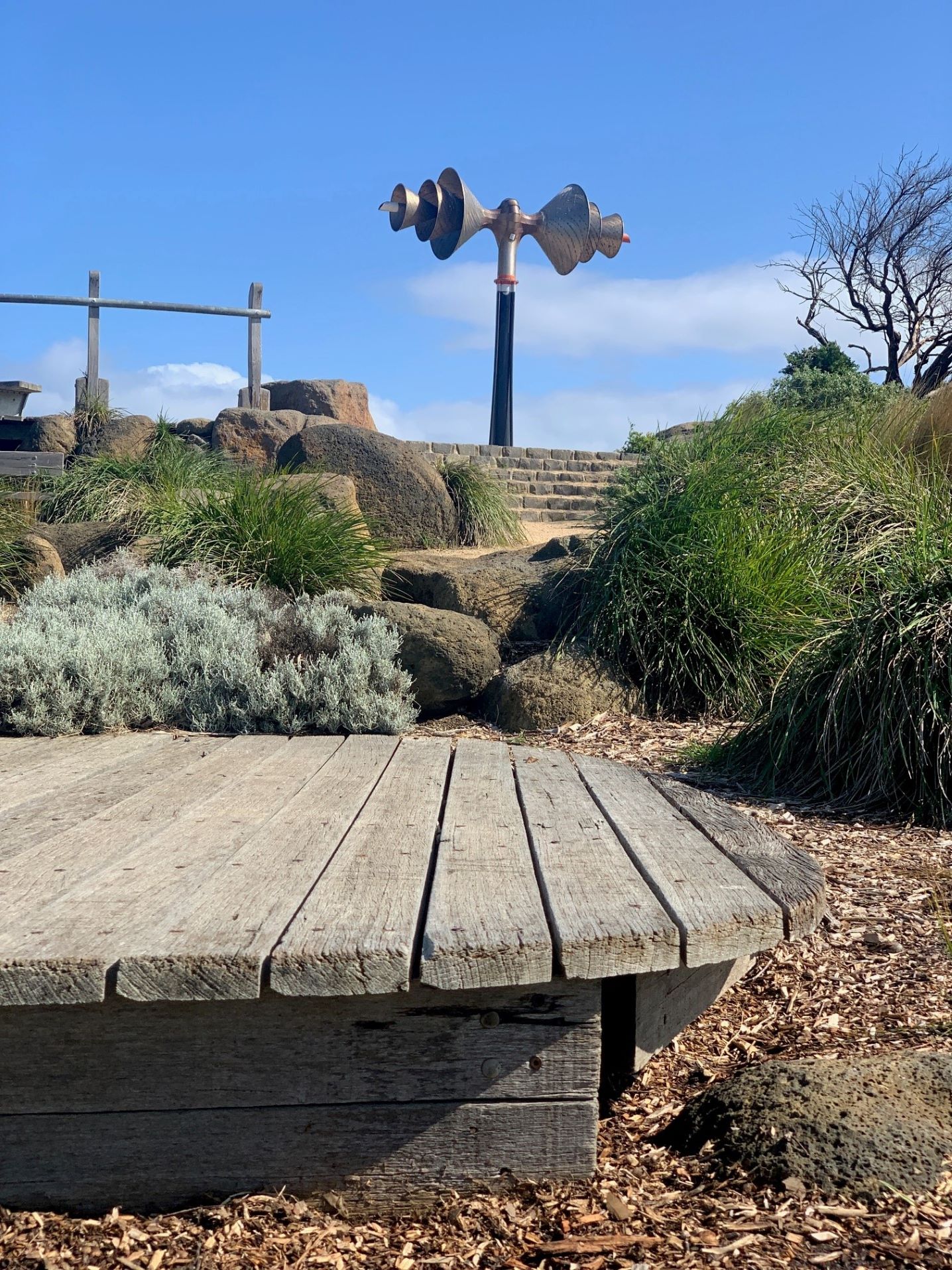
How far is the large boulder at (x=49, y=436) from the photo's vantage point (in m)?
14.3

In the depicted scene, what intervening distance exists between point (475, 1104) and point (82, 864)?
0.90 m

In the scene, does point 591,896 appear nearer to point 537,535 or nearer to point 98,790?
point 98,790

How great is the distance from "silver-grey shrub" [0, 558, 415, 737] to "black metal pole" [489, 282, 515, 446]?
18243 mm

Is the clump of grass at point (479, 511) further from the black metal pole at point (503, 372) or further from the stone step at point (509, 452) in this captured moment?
the black metal pole at point (503, 372)

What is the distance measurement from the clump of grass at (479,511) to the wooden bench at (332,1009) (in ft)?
30.9

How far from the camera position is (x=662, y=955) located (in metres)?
1.80

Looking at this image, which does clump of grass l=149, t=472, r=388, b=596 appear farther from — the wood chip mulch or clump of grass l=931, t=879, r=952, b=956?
the wood chip mulch

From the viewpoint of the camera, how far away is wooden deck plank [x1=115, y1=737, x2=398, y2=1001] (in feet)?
5.52

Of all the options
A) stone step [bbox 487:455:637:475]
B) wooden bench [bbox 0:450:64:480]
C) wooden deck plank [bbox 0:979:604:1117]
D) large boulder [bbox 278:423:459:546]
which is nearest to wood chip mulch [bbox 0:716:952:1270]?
wooden deck plank [bbox 0:979:604:1117]

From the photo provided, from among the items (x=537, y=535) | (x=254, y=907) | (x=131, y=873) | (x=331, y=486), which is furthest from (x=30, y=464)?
(x=254, y=907)

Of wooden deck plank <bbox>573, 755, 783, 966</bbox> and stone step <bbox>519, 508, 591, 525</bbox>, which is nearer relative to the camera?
wooden deck plank <bbox>573, 755, 783, 966</bbox>

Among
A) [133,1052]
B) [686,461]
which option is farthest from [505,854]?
[686,461]

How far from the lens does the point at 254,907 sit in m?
1.91

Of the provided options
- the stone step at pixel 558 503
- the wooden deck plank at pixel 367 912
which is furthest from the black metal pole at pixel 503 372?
the wooden deck plank at pixel 367 912
